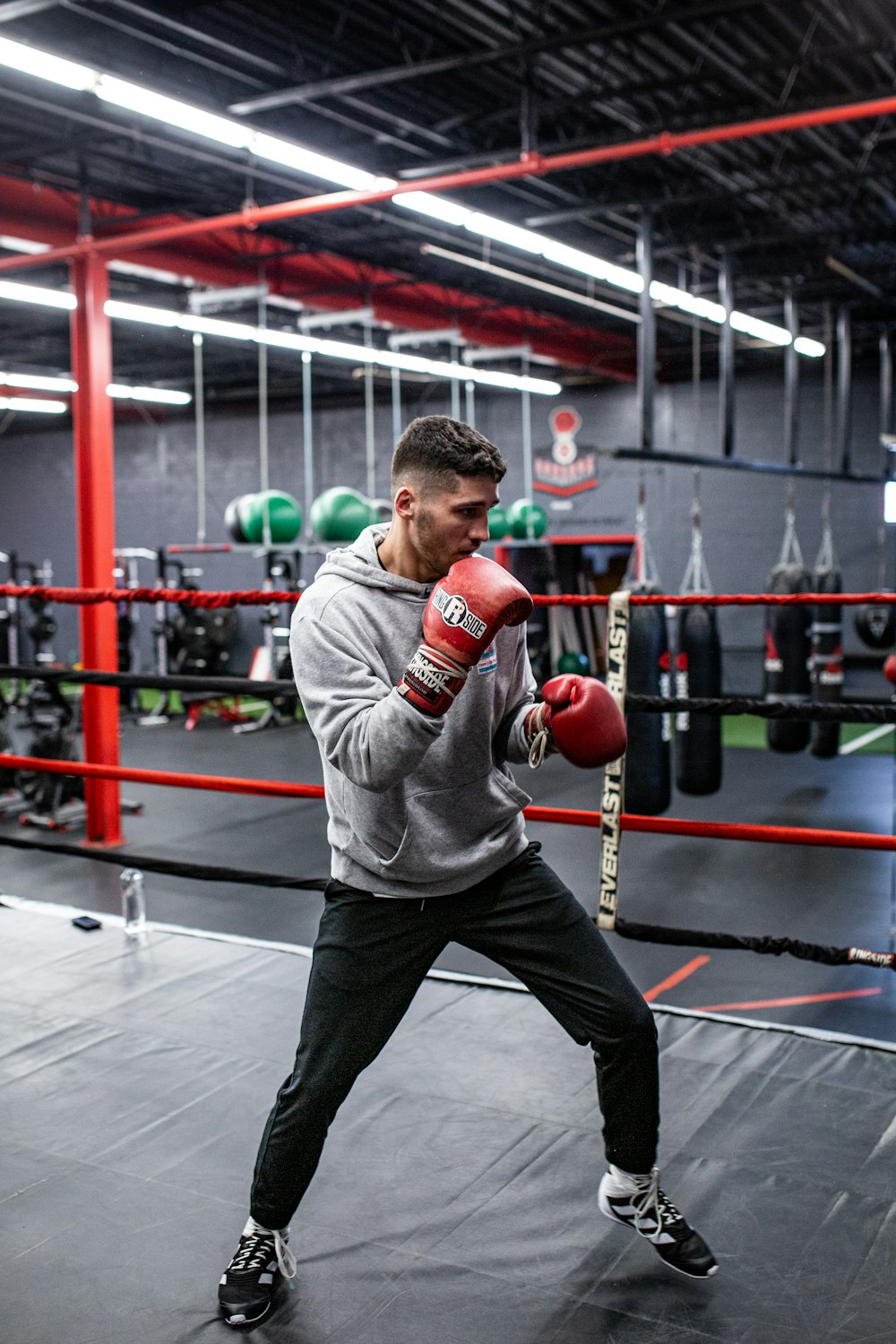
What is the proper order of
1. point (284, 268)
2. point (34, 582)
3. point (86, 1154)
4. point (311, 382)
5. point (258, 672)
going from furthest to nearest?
1. point (311, 382)
2. point (34, 582)
3. point (258, 672)
4. point (284, 268)
5. point (86, 1154)

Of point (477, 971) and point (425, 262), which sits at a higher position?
point (425, 262)

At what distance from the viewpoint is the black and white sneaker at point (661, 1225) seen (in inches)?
69.7

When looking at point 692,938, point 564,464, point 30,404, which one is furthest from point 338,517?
point 30,404

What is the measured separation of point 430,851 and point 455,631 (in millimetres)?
355

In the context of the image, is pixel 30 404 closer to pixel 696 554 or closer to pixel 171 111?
pixel 171 111

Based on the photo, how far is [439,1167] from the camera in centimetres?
211

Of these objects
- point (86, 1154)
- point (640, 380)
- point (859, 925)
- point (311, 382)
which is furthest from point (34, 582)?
point (86, 1154)

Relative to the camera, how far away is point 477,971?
3945 millimetres

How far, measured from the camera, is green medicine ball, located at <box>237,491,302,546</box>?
29.1 ft

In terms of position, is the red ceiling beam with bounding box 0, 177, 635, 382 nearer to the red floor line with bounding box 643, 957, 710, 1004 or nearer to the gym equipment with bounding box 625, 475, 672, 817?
the gym equipment with bounding box 625, 475, 672, 817

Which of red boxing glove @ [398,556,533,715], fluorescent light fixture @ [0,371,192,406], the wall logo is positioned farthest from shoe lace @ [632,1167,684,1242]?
the wall logo

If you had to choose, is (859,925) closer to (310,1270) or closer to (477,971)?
(477,971)

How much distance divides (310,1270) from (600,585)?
12.7 metres

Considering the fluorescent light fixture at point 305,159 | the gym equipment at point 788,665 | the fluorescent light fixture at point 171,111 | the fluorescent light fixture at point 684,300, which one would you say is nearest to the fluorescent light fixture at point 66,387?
the fluorescent light fixture at point 684,300
